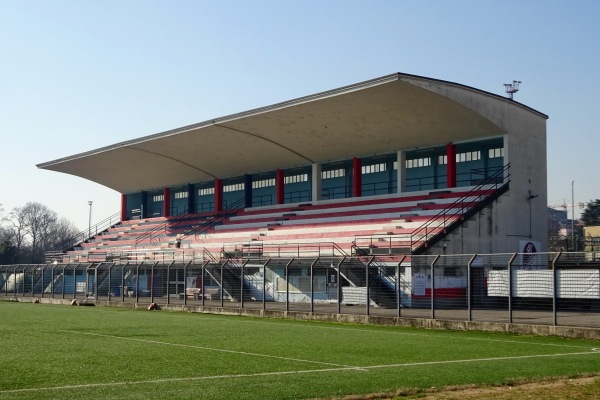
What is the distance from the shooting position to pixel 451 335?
23.5 metres

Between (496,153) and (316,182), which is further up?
(496,153)

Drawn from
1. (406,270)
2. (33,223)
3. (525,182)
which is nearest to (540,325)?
(406,270)

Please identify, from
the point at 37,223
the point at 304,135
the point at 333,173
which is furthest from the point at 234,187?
the point at 37,223

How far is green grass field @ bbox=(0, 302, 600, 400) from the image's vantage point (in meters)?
12.0

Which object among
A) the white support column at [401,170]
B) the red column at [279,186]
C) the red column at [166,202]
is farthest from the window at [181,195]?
the white support column at [401,170]

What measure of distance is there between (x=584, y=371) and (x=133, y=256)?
47417 mm

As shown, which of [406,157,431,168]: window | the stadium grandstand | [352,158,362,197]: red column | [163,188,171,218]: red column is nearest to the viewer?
the stadium grandstand

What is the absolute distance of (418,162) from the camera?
4997 cm

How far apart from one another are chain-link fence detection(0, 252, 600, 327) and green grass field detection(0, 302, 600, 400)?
3.11 metres

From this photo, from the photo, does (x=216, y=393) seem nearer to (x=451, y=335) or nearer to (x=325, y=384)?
(x=325, y=384)

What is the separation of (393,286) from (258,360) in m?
20.2

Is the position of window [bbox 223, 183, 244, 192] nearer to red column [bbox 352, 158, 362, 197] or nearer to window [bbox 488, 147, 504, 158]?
red column [bbox 352, 158, 362, 197]

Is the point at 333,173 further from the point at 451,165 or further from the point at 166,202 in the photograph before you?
the point at 166,202

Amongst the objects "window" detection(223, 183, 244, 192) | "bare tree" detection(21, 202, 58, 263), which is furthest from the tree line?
"window" detection(223, 183, 244, 192)
